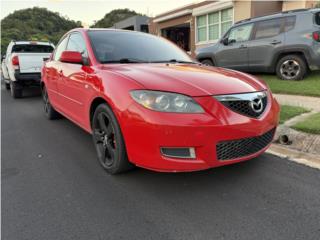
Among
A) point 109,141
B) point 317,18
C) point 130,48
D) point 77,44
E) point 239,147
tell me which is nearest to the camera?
point 239,147

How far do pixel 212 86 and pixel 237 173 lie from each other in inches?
41.1

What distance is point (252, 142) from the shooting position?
281 cm

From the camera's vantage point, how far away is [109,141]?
3250 mm

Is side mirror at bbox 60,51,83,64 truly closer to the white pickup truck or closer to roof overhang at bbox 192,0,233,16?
the white pickup truck

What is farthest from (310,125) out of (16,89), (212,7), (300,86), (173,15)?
(173,15)

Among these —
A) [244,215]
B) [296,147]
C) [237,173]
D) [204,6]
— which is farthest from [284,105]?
[204,6]

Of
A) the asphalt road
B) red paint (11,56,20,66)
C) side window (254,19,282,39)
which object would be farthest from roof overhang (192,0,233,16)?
the asphalt road

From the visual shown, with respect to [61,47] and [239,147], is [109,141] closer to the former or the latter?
[239,147]

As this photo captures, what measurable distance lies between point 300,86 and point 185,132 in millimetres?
5700

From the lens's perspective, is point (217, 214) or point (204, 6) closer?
point (217, 214)

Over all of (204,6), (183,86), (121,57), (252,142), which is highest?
(204,6)

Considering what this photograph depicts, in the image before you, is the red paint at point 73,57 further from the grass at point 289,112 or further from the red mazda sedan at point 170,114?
the grass at point 289,112

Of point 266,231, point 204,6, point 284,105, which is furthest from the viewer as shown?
point 204,6

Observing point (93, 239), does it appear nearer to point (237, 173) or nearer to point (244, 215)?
point (244, 215)
